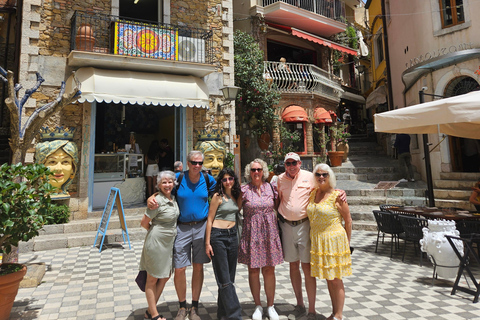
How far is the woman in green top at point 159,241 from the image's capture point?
10.6 ft

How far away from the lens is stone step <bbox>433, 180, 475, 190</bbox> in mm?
8489

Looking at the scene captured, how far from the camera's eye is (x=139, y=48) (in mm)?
8914

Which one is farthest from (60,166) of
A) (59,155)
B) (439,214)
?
(439,214)

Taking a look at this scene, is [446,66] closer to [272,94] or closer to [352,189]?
[352,189]

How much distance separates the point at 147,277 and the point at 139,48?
24.4 feet

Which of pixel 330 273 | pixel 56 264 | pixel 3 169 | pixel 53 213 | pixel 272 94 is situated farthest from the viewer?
pixel 272 94

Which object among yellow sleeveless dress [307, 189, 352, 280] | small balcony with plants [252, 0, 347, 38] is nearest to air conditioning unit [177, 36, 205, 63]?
small balcony with plants [252, 0, 347, 38]

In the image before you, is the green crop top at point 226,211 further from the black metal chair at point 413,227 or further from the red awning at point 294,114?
the red awning at point 294,114

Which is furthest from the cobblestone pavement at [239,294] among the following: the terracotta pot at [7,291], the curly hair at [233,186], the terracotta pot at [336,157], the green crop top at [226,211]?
the terracotta pot at [336,157]

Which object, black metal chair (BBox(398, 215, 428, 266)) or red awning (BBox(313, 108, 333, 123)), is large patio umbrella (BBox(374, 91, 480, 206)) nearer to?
black metal chair (BBox(398, 215, 428, 266))

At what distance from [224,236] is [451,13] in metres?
11.1

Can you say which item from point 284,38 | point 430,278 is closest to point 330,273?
point 430,278

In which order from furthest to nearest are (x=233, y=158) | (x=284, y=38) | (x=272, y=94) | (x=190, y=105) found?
(x=284, y=38) → (x=272, y=94) → (x=233, y=158) → (x=190, y=105)

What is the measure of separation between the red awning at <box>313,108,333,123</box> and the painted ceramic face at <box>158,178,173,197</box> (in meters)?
13.4
